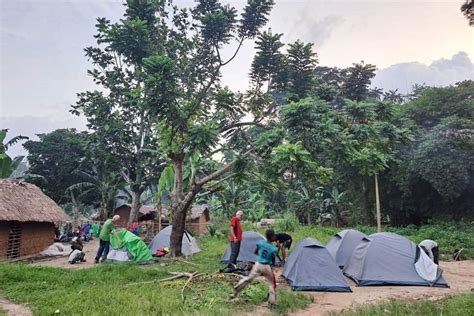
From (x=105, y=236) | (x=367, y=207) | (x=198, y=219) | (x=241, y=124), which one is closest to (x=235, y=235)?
(x=105, y=236)

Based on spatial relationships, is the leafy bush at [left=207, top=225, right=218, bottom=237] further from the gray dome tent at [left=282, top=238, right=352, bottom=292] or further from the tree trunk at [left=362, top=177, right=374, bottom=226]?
the gray dome tent at [left=282, top=238, right=352, bottom=292]

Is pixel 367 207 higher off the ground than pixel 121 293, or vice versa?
→ pixel 367 207

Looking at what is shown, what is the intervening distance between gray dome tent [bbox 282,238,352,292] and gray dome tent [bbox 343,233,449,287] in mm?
922

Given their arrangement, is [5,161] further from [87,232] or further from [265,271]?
[265,271]

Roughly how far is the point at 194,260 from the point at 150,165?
13448 millimetres

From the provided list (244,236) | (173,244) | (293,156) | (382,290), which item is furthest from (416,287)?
(173,244)

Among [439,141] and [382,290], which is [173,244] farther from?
[439,141]

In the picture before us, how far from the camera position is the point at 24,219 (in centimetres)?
1304

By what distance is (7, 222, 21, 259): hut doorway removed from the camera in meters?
13.0

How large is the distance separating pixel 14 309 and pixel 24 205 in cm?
890

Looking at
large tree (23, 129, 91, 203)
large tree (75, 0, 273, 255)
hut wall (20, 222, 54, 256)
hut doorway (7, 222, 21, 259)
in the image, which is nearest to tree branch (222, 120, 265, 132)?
large tree (75, 0, 273, 255)

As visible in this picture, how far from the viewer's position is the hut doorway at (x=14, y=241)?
1297 centimetres

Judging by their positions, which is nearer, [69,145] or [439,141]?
[439,141]

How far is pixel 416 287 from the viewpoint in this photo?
8227mm
